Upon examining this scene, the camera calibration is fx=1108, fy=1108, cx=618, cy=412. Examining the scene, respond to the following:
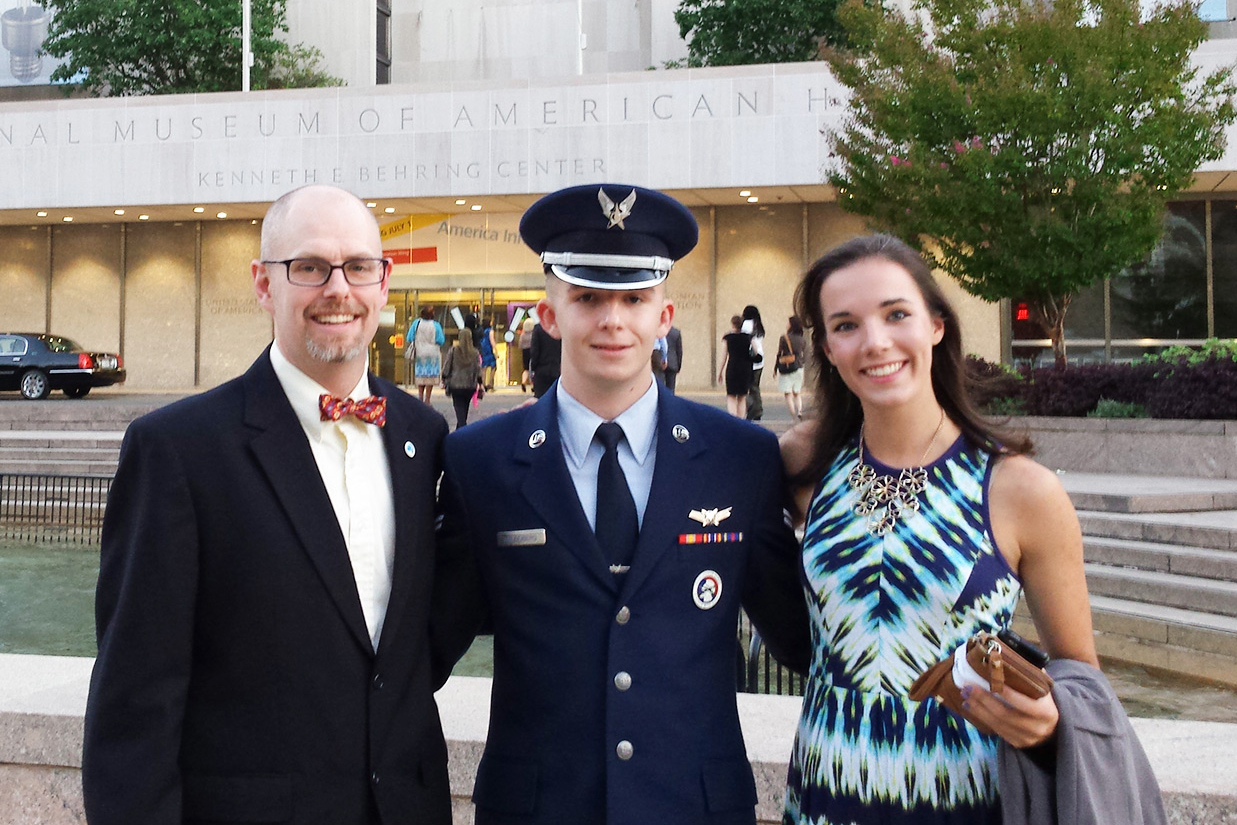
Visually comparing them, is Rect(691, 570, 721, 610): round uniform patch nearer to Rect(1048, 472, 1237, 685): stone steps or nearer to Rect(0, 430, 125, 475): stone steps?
Rect(1048, 472, 1237, 685): stone steps

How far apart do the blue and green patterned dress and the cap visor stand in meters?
0.66

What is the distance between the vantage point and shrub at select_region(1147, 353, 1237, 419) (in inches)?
456

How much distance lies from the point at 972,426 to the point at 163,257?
2870 centimetres

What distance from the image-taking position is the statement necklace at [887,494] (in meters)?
2.36

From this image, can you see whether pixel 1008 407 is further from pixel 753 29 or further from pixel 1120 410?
pixel 753 29

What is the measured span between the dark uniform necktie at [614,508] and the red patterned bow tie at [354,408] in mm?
468

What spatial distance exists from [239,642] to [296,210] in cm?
90

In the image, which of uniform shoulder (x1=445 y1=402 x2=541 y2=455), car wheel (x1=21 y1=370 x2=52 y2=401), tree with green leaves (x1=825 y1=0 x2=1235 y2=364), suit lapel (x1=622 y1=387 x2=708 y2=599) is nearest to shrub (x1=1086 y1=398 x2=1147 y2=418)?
tree with green leaves (x1=825 y1=0 x2=1235 y2=364)

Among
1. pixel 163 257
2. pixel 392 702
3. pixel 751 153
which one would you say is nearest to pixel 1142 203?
pixel 751 153

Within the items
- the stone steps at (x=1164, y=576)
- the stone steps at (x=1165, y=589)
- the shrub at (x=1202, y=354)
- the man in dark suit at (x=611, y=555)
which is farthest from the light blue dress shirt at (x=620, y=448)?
the shrub at (x=1202, y=354)

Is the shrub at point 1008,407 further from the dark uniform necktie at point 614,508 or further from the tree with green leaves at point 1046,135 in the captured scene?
the dark uniform necktie at point 614,508

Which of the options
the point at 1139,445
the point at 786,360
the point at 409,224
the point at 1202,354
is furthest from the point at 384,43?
the point at 1139,445

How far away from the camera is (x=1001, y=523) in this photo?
2297mm

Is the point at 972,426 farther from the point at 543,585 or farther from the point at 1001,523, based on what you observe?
the point at 543,585
